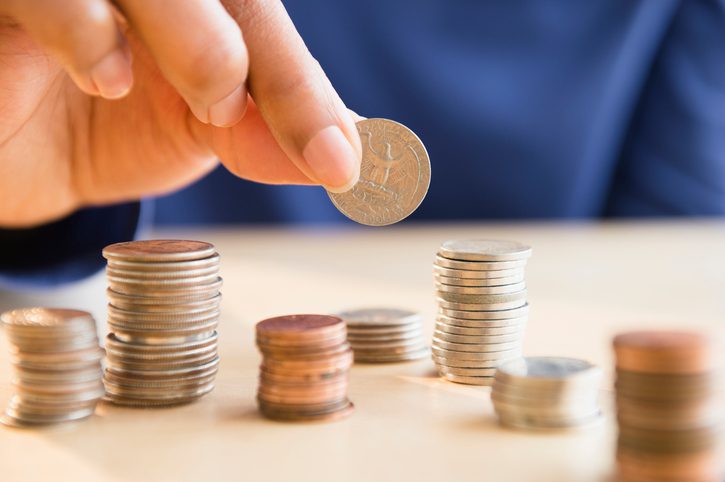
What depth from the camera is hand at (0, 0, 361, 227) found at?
1112 mm

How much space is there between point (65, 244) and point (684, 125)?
2.48m

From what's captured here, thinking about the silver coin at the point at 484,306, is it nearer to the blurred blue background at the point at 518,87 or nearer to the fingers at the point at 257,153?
the fingers at the point at 257,153

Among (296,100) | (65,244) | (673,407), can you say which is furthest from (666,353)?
(65,244)

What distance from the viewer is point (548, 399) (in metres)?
1.12

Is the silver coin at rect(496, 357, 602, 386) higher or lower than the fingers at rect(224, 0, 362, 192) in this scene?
lower

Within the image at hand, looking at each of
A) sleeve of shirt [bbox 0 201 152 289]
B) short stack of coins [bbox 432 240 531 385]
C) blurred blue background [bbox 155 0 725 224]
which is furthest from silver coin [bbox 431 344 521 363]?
blurred blue background [bbox 155 0 725 224]

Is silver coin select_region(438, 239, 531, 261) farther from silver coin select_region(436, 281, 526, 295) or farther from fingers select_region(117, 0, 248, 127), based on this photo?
fingers select_region(117, 0, 248, 127)

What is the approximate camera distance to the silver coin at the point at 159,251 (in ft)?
4.01

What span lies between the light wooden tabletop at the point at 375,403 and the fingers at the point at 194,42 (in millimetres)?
425

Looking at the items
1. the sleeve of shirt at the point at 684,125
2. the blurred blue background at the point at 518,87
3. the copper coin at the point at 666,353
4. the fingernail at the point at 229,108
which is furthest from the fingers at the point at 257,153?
the sleeve of shirt at the point at 684,125

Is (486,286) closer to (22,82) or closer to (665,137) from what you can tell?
(22,82)

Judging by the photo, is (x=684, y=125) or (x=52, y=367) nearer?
(x=52, y=367)

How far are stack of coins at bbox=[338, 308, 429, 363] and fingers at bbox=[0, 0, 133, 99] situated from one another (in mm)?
572

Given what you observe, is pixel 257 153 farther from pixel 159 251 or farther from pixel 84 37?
pixel 84 37
